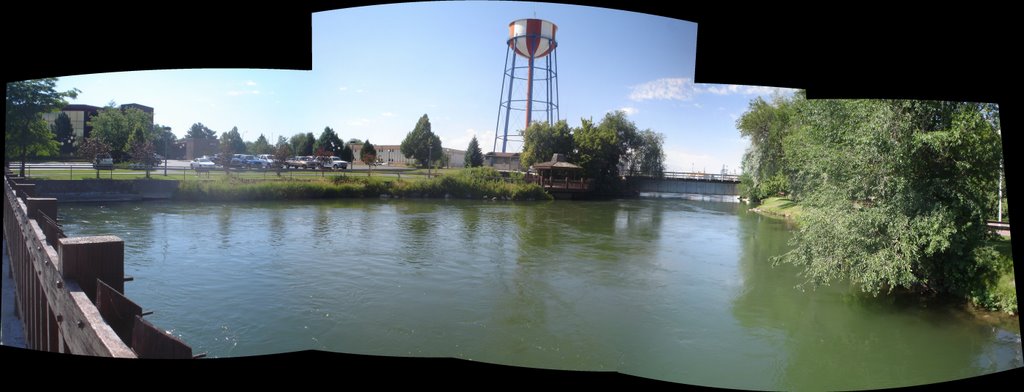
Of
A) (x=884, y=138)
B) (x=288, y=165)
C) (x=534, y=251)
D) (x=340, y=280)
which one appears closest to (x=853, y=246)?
(x=884, y=138)

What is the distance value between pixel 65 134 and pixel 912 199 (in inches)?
791

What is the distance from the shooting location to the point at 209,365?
105 inches

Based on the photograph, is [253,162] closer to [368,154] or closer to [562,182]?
[368,154]

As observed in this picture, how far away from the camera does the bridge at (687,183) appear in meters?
30.7

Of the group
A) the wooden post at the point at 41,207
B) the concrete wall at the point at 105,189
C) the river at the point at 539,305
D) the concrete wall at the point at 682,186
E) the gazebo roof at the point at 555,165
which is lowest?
the river at the point at 539,305

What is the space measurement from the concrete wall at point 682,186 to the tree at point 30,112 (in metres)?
24.1

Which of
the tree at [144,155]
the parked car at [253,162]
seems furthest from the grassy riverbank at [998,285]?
the parked car at [253,162]

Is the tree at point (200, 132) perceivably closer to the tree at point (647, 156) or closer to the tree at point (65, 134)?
the tree at point (65, 134)

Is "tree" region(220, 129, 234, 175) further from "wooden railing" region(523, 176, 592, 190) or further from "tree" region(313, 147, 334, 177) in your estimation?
"wooden railing" region(523, 176, 592, 190)

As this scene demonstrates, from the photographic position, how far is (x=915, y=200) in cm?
762

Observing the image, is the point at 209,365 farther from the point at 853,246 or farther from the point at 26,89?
the point at 26,89

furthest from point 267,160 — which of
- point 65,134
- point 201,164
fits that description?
point 65,134

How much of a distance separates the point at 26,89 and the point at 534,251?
11.8m

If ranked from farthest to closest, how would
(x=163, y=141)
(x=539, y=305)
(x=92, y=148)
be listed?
(x=163, y=141), (x=92, y=148), (x=539, y=305)
